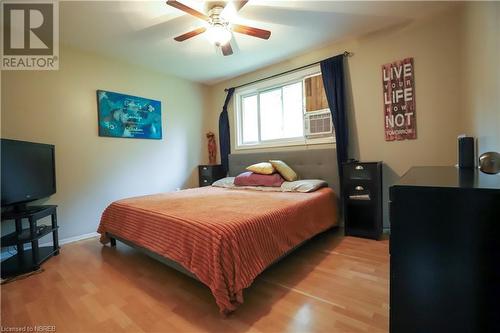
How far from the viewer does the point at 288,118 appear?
3754 mm

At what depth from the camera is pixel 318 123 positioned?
334cm

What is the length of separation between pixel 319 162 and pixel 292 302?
6.69 feet

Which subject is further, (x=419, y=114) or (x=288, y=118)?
(x=288, y=118)

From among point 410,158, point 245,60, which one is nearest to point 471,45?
point 410,158

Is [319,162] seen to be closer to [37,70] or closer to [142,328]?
[142,328]

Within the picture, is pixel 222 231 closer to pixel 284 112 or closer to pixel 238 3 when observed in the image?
pixel 238 3

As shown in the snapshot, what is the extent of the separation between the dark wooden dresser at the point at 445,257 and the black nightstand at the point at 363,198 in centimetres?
187

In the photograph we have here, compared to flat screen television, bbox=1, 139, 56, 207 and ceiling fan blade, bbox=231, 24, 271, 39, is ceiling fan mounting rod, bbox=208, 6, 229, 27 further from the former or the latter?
flat screen television, bbox=1, 139, 56, 207

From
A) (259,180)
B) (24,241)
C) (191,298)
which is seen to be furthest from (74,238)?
(259,180)

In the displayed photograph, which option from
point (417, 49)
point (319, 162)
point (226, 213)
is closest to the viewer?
point (226, 213)

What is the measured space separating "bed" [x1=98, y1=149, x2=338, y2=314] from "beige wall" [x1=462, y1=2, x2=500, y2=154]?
145cm

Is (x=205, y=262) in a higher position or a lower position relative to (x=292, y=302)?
higher

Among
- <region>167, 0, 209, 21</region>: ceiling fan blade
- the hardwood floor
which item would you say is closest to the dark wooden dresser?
the hardwood floor

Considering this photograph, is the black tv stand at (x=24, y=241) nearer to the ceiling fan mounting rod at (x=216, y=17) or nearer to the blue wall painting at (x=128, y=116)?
the blue wall painting at (x=128, y=116)
